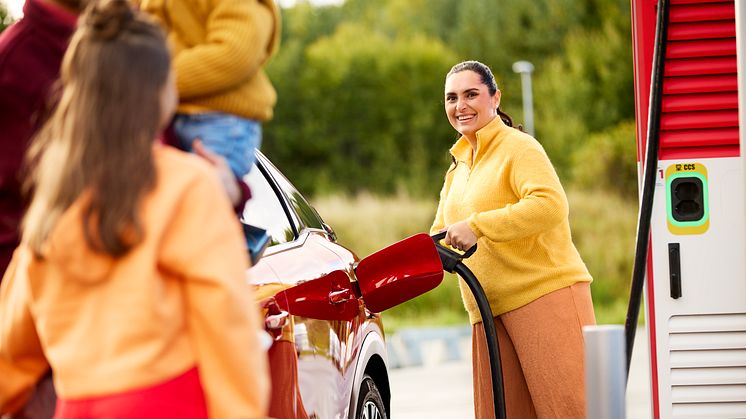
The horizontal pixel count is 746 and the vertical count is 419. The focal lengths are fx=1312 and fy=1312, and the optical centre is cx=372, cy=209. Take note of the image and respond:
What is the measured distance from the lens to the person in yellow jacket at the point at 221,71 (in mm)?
3104

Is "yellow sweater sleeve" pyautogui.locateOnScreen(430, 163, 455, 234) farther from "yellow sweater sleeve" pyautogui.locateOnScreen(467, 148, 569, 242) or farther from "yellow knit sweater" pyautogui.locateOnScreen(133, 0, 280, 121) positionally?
"yellow knit sweater" pyautogui.locateOnScreen(133, 0, 280, 121)

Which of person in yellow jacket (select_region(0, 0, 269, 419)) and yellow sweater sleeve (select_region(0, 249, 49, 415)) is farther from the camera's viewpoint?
yellow sweater sleeve (select_region(0, 249, 49, 415))

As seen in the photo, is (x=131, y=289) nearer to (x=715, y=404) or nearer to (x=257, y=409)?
(x=257, y=409)

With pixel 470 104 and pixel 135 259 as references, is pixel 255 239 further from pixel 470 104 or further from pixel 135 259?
pixel 470 104

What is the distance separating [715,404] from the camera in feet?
15.4

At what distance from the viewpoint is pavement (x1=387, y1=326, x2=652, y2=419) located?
962 centimetres

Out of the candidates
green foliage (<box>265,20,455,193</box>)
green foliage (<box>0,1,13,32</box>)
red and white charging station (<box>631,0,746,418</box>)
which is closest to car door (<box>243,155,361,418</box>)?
red and white charging station (<box>631,0,746,418</box>)

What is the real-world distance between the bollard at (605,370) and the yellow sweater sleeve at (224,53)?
116 cm

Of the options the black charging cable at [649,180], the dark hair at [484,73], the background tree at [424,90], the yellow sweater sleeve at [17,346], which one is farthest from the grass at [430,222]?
the yellow sweater sleeve at [17,346]

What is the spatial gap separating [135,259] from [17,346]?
0.48 metres

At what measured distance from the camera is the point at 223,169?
306 centimetres

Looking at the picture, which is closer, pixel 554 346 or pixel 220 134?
pixel 220 134

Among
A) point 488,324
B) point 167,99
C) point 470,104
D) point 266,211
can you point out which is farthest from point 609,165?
point 167,99

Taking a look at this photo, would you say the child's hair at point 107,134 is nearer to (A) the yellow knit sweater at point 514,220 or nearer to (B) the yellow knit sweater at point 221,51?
(B) the yellow knit sweater at point 221,51
